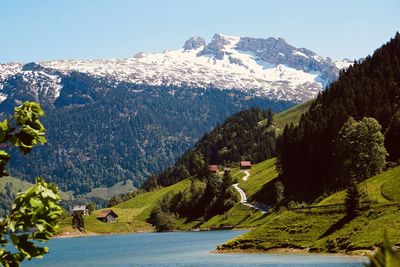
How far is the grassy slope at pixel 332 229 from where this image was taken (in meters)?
98.8

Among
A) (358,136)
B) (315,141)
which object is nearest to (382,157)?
(358,136)

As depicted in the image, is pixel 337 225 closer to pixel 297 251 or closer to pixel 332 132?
pixel 297 251

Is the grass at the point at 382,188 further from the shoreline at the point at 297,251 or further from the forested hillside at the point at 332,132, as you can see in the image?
the forested hillside at the point at 332,132

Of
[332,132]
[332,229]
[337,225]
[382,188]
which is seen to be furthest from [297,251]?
[332,132]

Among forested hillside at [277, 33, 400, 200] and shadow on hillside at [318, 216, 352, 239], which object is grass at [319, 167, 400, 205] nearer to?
shadow on hillside at [318, 216, 352, 239]

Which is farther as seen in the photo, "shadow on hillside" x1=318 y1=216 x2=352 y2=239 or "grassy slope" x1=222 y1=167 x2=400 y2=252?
"shadow on hillside" x1=318 y1=216 x2=352 y2=239

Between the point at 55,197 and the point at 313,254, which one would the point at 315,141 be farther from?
the point at 55,197

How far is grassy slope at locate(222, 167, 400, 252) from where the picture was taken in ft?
324

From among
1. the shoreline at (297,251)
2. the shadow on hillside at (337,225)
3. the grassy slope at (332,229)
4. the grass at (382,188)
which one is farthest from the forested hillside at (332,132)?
the shoreline at (297,251)

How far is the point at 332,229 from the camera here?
11031cm

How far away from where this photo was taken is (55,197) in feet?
31.3

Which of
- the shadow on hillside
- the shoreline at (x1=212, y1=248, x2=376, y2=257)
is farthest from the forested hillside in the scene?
the shoreline at (x1=212, y1=248, x2=376, y2=257)

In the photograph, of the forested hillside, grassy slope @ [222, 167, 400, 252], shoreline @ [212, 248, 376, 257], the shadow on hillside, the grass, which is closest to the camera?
shoreline @ [212, 248, 376, 257]

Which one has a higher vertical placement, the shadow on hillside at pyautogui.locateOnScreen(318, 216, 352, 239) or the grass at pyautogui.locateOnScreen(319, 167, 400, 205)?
the grass at pyautogui.locateOnScreen(319, 167, 400, 205)
